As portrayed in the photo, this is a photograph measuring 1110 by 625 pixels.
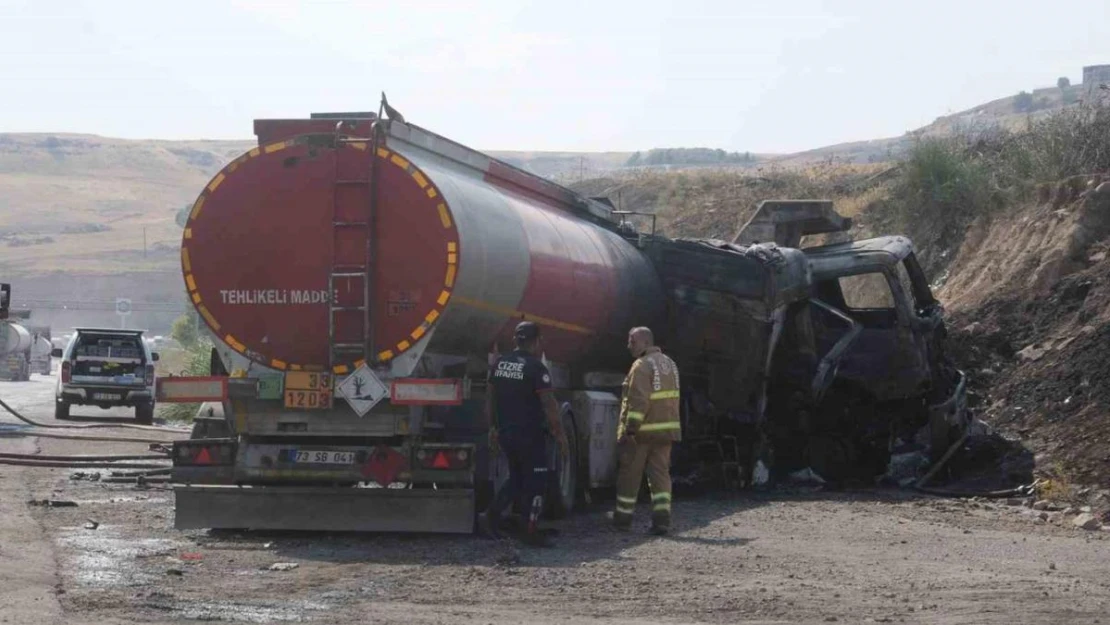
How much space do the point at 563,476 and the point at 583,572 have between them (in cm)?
319

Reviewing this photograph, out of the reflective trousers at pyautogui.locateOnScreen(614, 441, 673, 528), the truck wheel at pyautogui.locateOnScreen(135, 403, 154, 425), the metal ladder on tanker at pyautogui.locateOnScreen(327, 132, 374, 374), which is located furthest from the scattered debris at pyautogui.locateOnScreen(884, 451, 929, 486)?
the truck wheel at pyautogui.locateOnScreen(135, 403, 154, 425)

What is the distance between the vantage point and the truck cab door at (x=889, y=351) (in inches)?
704

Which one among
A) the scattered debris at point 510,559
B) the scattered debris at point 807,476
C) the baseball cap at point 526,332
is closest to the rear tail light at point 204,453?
the baseball cap at point 526,332

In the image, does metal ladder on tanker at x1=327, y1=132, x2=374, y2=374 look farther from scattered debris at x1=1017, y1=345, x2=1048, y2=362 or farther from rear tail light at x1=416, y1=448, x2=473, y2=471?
scattered debris at x1=1017, y1=345, x2=1048, y2=362

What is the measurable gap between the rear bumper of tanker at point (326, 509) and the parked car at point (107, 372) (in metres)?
19.8

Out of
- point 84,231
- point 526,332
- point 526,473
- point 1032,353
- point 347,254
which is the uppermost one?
point 347,254

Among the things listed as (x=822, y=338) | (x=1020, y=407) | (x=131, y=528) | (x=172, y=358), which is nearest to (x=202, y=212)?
(x=131, y=528)

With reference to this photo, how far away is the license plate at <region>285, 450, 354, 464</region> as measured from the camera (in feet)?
40.0

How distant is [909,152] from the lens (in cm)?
3353

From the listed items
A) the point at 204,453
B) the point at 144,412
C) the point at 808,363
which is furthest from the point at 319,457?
the point at 144,412

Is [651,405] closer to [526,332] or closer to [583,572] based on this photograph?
[526,332]

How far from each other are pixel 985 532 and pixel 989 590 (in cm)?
348

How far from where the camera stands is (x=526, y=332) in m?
12.2

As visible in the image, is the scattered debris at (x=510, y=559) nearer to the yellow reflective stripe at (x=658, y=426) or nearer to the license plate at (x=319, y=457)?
the license plate at (x=319, y=457)
